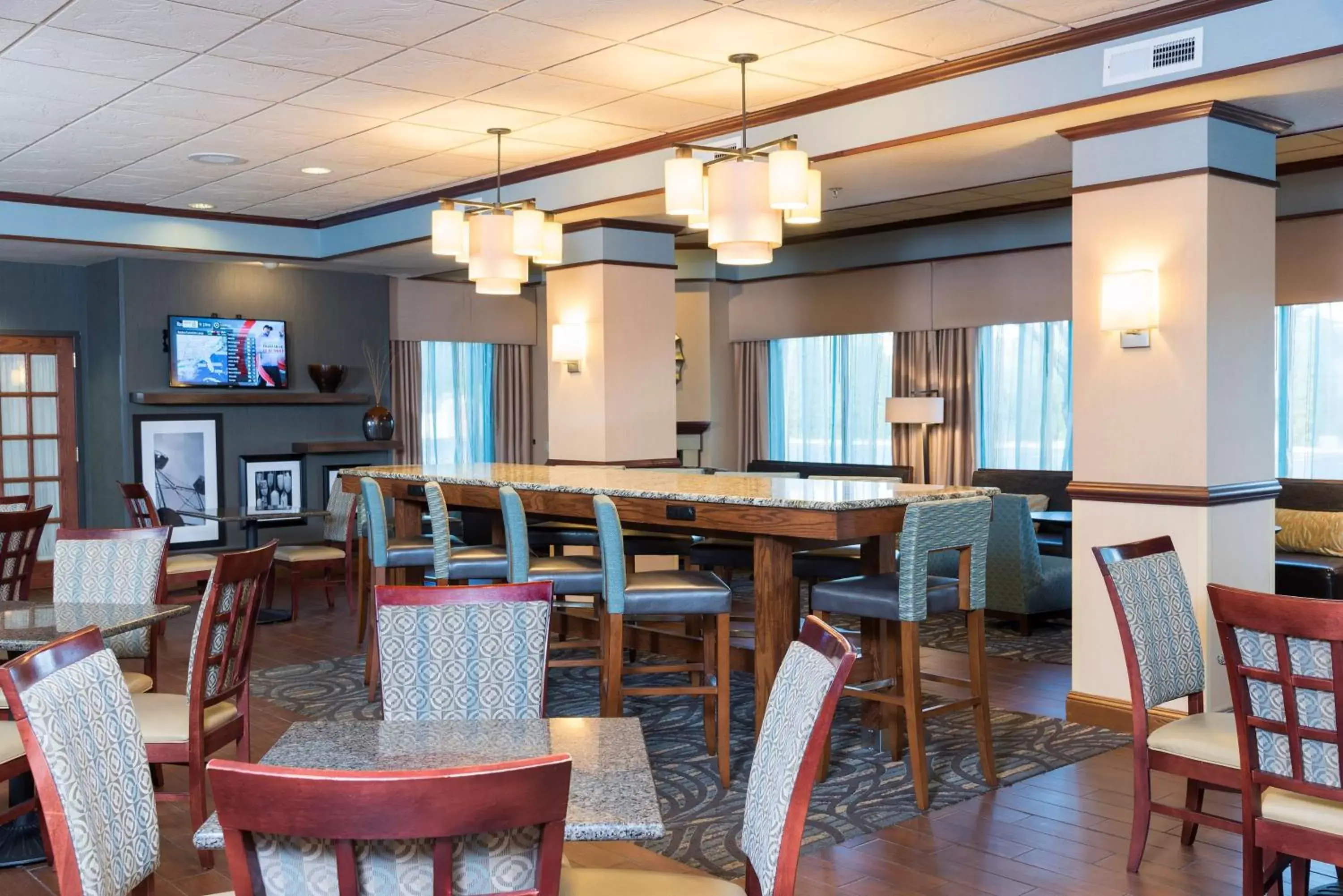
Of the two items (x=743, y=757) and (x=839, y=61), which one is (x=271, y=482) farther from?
(x=839, y=61)

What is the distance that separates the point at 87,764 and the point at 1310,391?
7535 millimetres

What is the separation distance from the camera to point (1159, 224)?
475cm

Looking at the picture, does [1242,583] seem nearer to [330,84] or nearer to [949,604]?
[949,604]

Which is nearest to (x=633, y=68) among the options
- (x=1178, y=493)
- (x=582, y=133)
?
(x=582, y=133)

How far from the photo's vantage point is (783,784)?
1.96 meters

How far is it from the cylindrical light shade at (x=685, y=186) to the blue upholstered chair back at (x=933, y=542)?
1580mm

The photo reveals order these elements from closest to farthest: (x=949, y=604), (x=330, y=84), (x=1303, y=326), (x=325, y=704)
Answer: (x=949, y=604) → (x=330, y=84) → (x=325, y=704) → (x=1303, y=326)

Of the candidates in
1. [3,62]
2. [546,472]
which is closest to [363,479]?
[546,472]

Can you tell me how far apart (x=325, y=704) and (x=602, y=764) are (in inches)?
147

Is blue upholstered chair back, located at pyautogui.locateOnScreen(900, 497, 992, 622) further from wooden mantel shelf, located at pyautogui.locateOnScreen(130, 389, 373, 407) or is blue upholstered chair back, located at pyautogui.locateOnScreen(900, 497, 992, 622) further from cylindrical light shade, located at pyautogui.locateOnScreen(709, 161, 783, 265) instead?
wooden mantel shelf, located at pyautogui.locateOnScreen(130, 389, 373, 407)

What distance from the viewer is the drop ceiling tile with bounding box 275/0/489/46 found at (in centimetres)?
414

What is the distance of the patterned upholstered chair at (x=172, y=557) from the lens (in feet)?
24.2

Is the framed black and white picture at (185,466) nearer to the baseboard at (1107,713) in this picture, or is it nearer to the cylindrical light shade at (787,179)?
the cylindrical light shade at (787,179)

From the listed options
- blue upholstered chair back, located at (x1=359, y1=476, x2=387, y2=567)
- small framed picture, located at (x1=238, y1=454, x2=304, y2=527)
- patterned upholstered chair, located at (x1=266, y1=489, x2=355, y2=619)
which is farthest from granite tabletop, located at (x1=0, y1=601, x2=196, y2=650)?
small framed picture, located at (x1=238, y1=454, x2=304, y2=527)
